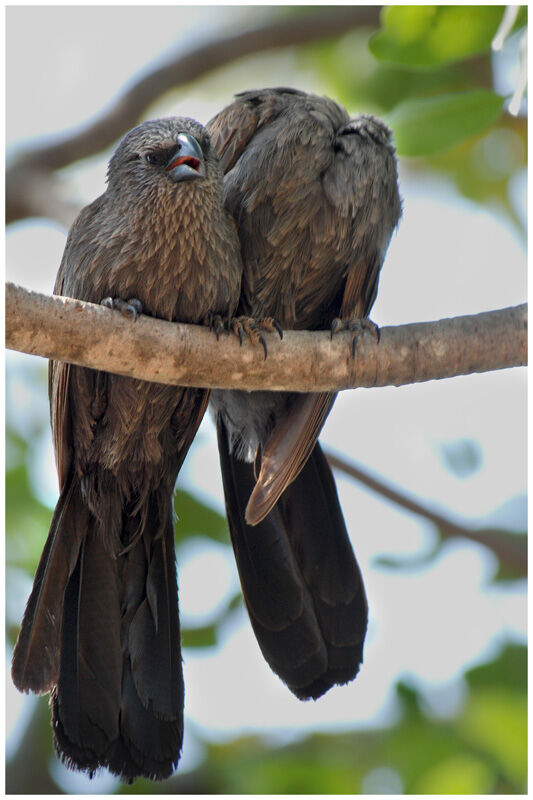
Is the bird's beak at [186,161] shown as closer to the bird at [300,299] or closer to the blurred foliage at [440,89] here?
the bird at [300,299]

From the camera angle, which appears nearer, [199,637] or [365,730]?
[365,730]

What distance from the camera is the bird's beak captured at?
3.02 meters

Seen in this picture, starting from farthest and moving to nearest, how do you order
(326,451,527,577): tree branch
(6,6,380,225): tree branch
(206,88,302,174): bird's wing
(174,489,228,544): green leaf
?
(6,6,380,225): tree branch < (174,489,228,544): green leaf < (326,451,527,577): tree branch < (206,88,302,174): bird's wing

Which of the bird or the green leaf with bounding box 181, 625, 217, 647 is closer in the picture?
the bird

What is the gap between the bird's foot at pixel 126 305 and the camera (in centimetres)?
274

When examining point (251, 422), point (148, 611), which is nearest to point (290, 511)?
point (251, 422)

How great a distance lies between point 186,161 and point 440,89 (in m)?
2.29

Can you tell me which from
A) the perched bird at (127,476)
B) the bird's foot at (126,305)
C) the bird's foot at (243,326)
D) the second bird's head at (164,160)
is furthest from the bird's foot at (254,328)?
the second bird's head at (164,160)

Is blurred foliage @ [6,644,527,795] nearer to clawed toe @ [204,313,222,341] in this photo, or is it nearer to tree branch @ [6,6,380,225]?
clawed toe @ [204,313,222,341]

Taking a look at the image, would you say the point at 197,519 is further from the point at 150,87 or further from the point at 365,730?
the point at 150,87

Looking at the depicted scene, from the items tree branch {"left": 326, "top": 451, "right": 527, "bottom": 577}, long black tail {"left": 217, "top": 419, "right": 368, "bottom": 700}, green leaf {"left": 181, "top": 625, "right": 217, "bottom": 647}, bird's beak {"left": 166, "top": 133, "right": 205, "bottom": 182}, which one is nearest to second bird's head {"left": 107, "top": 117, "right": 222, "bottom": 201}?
bird's beak {"left": 166, "top": 133, "right": 205, "bottom": 182}

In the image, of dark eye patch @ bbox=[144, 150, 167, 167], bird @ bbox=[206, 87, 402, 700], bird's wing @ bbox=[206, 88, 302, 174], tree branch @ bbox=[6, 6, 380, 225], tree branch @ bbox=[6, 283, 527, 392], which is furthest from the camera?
tree branch @ bbox=[6, 6, 380, 225]

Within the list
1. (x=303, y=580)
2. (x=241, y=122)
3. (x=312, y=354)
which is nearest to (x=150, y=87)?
(x=241, y=122)

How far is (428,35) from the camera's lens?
9.59 feet
